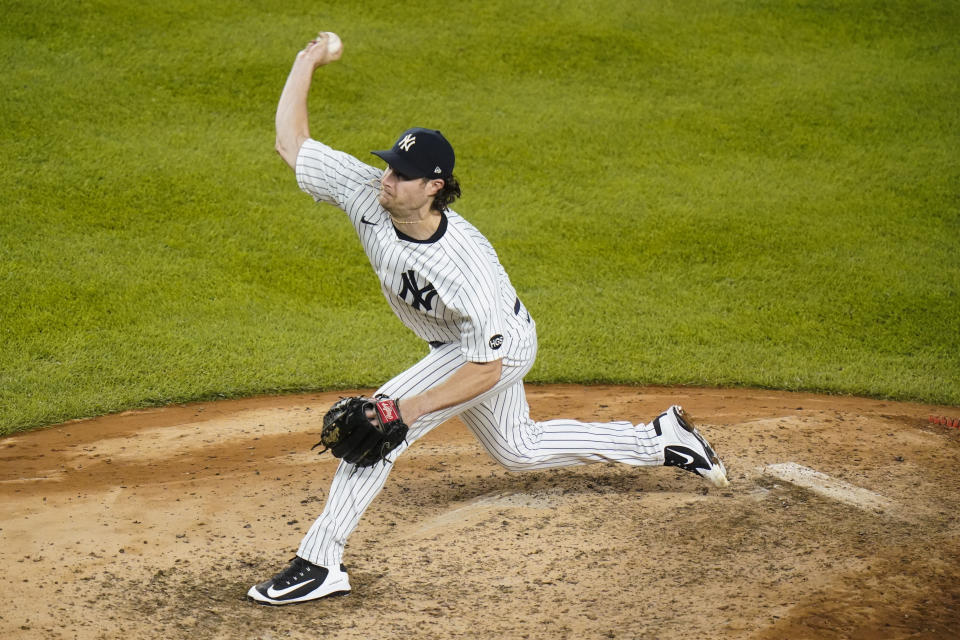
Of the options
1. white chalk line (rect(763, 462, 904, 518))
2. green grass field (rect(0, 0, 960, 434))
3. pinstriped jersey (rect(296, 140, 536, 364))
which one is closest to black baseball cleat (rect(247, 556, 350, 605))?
pinstriped jersey (rect(296, 140, 536, 364))

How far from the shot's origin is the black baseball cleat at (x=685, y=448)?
13.4 feet

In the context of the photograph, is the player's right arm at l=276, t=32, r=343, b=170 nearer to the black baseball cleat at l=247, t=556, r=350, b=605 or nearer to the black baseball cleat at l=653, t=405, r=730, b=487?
the black baseball cleat at l=247, t=556, r=350, b=605

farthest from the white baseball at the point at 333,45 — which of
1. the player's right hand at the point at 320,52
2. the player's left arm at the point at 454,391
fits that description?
the player's left arm at the point at 454,391

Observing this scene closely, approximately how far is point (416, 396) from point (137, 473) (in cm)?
188

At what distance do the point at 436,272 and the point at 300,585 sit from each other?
3.82 feet

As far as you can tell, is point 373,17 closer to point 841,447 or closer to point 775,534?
point 841,447

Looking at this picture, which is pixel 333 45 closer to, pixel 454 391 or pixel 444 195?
pixel 444 195

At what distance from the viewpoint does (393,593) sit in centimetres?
354

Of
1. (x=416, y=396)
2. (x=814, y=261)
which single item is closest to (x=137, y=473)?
(x=416, y=396)

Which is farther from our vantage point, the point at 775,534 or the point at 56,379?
the point at 56,379

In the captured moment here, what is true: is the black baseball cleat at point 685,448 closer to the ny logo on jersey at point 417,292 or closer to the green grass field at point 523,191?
the ny logo on jersey at point 417,292

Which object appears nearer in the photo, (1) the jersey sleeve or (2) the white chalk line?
(1) the jersey sleeve

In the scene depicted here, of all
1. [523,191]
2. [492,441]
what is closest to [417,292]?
[492,441]

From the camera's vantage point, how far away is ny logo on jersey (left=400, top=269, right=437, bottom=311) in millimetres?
3428
